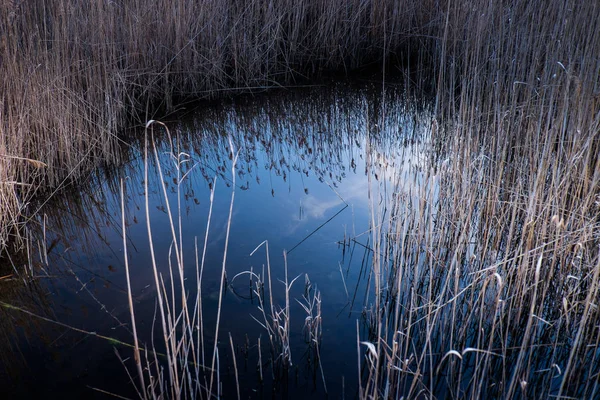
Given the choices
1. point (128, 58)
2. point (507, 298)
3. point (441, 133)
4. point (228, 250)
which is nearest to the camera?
point (507, 298)

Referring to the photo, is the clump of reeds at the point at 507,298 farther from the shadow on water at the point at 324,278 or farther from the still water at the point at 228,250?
the still water at the point at 228,250

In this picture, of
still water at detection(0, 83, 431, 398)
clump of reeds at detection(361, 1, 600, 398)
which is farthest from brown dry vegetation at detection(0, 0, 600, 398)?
still water at detection(0, 83, 431, 398)

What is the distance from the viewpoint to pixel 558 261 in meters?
1.96

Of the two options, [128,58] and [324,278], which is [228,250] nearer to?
[324,278]

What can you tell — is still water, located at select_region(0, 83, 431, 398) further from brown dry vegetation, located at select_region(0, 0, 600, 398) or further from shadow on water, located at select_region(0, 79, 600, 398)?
brown dry vegetation, located at select_region(0, 0, 600, 398)

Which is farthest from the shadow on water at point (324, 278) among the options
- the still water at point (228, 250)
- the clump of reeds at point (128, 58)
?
the clump of reeds at point (128, 58)

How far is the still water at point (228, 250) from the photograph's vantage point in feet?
5.99

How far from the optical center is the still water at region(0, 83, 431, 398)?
5.99 ft

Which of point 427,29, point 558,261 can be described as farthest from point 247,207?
point 427,29

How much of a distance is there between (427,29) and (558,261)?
3.81 m

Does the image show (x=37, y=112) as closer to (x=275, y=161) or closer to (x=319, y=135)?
(x=275, y=161)

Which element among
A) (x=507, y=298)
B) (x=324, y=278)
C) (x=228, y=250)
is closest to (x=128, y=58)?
(x=228, y=250)

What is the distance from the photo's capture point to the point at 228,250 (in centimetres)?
257

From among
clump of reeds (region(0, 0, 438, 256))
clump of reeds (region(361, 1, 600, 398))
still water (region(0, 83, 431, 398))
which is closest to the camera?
clump of reeds (region(361, 1, 600, 398))
